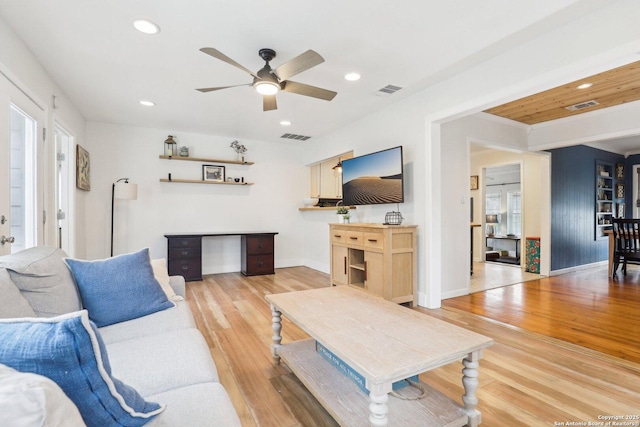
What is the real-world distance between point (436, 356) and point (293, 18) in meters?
2.27

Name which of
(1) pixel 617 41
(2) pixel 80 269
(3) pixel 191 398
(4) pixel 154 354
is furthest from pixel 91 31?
(1) pixel 617 41

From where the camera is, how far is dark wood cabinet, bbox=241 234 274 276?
5328 millimetres

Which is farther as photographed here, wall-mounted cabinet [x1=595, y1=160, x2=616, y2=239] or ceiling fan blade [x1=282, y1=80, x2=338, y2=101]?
wall-mounted cabinet [x1=595, y1=160, x2=616, y2=239]

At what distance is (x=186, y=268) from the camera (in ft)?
16.2

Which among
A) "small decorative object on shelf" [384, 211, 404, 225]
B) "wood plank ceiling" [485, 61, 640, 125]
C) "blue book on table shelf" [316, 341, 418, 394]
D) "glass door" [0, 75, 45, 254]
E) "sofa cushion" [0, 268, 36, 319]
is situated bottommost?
"blue book on table shelf" [316, 341, 418, 394]

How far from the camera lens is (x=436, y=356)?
1344 millimetres

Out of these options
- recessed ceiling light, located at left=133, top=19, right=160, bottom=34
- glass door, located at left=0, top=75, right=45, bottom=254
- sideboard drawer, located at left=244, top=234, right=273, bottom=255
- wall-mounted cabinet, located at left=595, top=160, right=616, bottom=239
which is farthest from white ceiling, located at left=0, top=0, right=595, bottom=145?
wall-mounted cabinet, located at left=595, top=160, right=616, bottom=239

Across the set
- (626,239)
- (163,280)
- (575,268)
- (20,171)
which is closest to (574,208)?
(626,239)

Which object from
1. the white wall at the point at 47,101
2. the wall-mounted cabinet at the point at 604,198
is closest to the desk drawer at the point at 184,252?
the white wall at the point at 47,101

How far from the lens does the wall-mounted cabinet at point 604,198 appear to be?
245 inches

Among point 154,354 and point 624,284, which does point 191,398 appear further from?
point 624,284

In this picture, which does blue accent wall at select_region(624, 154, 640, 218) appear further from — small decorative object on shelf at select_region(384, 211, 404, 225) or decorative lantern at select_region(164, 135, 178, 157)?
decorative lantern at select_region(164, 135, 178, 157)

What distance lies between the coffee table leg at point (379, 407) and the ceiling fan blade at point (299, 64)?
77.0 inches

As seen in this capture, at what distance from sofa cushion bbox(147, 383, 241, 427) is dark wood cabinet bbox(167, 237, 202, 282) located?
4.04 m
